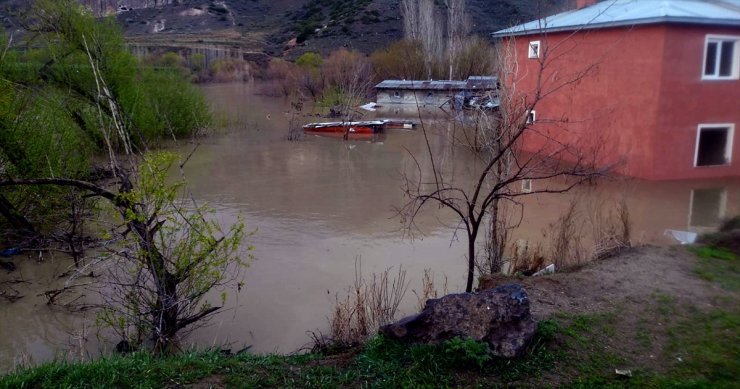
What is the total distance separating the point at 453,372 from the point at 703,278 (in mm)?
→ 3980

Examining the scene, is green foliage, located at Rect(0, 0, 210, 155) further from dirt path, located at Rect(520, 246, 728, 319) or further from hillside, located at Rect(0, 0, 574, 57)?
hillside, located at Rect(0, 0, 574, 57)

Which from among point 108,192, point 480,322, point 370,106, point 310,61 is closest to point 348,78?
point 370,106

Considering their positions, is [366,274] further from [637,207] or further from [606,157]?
[606,157]

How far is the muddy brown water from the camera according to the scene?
25.2ft

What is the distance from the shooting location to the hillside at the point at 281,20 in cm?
5219

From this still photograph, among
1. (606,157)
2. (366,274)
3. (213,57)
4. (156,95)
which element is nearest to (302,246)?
(366,274)

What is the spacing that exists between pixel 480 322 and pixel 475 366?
16.2 inches

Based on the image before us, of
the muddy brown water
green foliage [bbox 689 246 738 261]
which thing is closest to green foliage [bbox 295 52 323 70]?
the muddy brown water

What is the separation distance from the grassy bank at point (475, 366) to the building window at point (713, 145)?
10.9 metres

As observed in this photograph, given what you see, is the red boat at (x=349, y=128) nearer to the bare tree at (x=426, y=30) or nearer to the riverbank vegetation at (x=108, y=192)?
the riverbank vegetation at (x=108, y=192)

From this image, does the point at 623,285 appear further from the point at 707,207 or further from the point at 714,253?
the point at 707,207

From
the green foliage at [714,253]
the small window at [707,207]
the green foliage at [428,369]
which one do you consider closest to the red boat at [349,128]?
the small window at [707,207]

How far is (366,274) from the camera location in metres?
9.35

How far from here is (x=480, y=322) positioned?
475 centimetres
